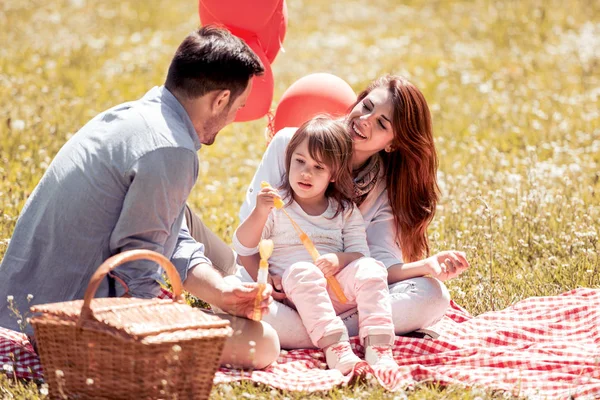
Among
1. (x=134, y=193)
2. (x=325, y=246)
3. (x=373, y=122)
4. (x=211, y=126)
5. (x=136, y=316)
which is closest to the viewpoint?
(x=136, y=316)

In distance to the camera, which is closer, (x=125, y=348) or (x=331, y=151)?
(x=125, y=348)

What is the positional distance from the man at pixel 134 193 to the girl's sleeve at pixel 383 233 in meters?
1.05

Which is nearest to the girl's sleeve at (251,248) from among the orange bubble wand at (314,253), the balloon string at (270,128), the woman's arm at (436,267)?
the orange bubble wand at (314,253)

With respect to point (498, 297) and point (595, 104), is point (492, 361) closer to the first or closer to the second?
point (498, 297)

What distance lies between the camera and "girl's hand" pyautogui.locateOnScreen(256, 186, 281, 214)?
4.00 metres

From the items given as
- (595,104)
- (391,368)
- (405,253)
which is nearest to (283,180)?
(405,253)

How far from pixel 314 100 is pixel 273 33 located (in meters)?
0.61

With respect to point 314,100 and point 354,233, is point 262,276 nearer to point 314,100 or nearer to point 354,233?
point 354,233

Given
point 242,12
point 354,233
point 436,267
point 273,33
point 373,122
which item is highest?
point 242,12

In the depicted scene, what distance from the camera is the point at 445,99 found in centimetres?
941

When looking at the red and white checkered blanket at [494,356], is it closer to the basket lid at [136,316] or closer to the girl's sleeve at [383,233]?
the girl's sleeve at [383,233]

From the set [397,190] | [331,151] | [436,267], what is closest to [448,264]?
[436,267]

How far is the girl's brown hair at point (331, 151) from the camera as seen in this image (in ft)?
13.7

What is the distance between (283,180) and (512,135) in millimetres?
4263
